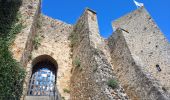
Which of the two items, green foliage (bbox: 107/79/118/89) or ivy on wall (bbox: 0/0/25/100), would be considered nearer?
ivy on wall (bbox: 0/0/25/100)

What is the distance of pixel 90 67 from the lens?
8.06 meters

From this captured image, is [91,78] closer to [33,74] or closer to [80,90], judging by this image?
[80,90]

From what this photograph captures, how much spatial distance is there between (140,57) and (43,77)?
6391 millimetres

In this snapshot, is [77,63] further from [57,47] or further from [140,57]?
[140,57]

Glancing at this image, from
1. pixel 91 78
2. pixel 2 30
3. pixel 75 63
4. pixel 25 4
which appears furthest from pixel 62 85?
pixel 25 4

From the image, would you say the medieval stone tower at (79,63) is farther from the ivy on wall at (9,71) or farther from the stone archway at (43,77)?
the ivy on wall at (9,71)

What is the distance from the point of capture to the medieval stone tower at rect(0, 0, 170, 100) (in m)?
7.58

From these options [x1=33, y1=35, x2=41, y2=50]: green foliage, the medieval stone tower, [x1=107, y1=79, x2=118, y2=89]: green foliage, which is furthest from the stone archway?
[x1=107, y1=79, x2=118, y2=89]: green foliage

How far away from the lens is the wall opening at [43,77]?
9.19m

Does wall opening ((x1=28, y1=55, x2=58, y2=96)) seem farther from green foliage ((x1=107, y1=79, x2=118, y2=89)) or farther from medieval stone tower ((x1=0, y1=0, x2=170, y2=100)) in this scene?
green foliage ((x1=107, y1=79, x2=118, y2=89))

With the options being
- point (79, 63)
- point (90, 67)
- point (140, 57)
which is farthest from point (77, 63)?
point (140, 57)

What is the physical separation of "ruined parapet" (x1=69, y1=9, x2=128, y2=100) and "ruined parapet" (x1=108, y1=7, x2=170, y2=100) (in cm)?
181

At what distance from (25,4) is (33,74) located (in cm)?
309

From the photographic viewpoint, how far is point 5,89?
225 inches
